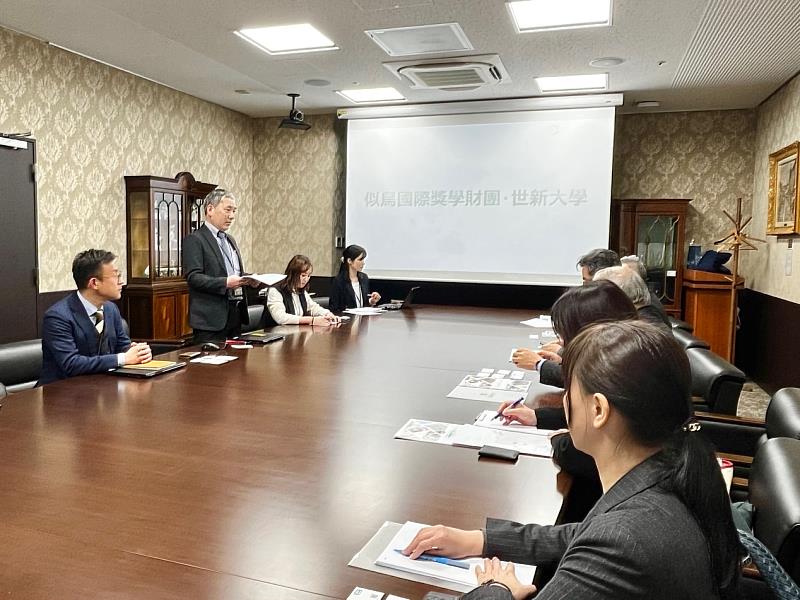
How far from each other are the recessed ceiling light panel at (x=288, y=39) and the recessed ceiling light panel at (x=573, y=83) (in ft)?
6.55

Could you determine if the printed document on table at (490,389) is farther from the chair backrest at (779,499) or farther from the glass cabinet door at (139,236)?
the glass cabinet door at (139,236)

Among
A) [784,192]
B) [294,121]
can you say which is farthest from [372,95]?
[784,192]

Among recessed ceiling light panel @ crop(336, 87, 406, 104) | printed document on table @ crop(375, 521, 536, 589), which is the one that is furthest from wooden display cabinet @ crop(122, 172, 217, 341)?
printed document on table @ crop(375, 521, 536, 589)

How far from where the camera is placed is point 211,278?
3.68 m

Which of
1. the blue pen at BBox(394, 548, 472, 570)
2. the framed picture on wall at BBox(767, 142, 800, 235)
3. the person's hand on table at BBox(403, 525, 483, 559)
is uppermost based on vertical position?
the framed picture on wall at BBox(767, 142, 800, 235)

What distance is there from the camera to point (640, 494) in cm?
85

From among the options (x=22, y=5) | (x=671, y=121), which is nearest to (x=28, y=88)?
(x=22, y=5)

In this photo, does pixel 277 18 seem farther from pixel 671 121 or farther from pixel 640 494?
pixel 671 121

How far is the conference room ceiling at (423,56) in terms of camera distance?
373cm

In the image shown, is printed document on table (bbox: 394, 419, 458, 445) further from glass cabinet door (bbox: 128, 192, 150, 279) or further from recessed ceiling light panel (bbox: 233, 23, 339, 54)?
glass cabinet door (bbox: 128, 192, 150, 279)

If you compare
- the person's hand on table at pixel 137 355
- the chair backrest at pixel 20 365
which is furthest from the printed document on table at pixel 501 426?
the chair backrest at pixel 20 365

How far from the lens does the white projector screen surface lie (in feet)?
20.3

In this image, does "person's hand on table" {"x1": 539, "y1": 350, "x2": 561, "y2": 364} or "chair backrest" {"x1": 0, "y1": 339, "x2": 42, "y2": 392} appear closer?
"chair backrest" {"x1": 0, "y1": 339, "x2": 42, "y2": 392}

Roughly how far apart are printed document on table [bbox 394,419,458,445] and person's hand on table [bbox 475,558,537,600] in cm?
69
